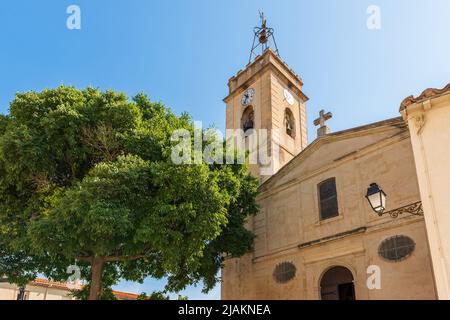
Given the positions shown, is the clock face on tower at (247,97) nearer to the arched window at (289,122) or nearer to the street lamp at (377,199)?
the arched window at (289,122)

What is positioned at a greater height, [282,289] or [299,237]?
[299,237]

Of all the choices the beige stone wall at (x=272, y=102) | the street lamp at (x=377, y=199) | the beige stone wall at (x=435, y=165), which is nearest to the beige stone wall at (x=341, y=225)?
the beige stone wall at (x=272, y=102)

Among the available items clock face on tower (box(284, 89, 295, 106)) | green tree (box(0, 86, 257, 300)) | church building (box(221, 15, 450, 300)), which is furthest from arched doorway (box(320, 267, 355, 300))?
clock face on tower (box(284, 89, 295, 106))

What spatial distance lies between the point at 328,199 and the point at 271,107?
796 centimetres

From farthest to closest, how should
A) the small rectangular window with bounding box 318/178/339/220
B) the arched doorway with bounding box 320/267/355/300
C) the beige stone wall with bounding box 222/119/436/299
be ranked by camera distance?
the small rectangular window with bounding box 318/178/339/220, the arched doorway with bounding box 320/267/355/300, the beige stone wall with bounding box 222/119/436/299

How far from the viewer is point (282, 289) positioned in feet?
52.6

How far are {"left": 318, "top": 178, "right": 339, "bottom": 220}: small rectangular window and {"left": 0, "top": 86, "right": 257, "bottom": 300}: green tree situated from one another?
11.8ft

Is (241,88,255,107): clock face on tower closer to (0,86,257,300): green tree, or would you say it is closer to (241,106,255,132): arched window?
(241,106,255,132): arched window

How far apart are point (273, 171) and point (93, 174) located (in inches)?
412

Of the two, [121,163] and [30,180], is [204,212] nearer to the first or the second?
[121,163]

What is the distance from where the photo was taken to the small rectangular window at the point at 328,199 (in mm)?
15578

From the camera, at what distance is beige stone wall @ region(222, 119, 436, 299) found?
1271 centimetres
